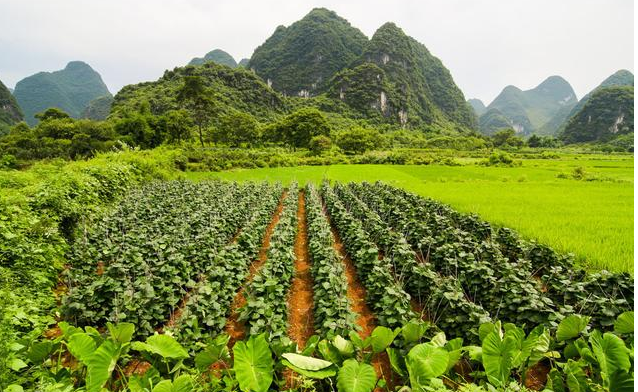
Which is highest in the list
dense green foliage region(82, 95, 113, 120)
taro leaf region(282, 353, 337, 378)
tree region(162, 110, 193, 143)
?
dense green foliage region(82, 95, 113, 120)

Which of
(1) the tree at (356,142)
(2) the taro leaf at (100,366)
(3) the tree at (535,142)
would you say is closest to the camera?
(2) the taro leaf at (100,366)

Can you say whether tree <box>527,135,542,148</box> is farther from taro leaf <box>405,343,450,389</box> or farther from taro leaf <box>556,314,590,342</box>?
taro leaf <box>405,343,450,389</box>

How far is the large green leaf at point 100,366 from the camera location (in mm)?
2660

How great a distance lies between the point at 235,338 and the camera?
17.5ft

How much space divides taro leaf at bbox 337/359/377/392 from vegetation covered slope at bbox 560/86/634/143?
445 feet

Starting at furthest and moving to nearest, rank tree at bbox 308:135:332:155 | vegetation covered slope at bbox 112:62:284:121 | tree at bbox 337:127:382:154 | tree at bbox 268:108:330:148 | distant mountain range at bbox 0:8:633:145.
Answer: distant mountain range at bbox 0:8:633:145
vegetation covered slope at bbox 112:62:284:121
tree at bbox 268:108:330:148
tree at bbox 337:127:382:154
tree at bbox 308:135:332:155

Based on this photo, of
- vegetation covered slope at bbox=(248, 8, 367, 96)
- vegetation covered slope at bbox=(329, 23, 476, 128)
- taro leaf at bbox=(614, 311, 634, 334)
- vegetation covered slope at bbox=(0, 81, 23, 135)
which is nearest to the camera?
taro leaf at bbox=(614, 311, 634, 334)

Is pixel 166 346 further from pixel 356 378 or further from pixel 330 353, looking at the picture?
pixel 356 378

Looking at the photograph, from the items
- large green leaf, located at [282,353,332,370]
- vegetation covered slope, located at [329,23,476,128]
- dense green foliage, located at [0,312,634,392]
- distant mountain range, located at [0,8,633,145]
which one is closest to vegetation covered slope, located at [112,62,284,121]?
distant mountain range, located at [0,8,633,145]

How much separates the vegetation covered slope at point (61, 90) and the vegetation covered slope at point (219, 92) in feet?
A: 218

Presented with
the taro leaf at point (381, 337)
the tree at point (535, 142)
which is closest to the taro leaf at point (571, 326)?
the taro leaf at point (381, 337)

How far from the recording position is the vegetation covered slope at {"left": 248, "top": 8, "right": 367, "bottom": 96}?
168 metres

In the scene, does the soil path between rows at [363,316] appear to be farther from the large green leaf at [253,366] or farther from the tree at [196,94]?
the tree at [196,94]

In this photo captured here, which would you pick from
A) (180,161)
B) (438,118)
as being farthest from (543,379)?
(438,118)
